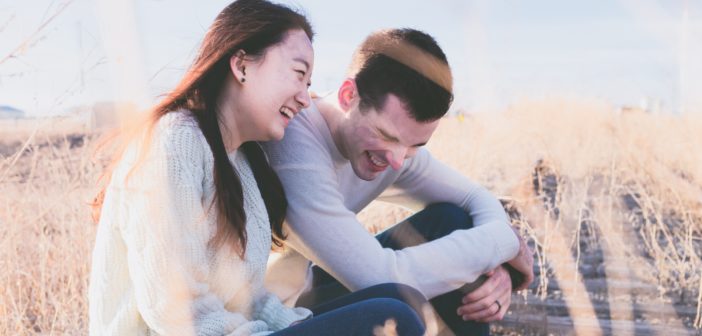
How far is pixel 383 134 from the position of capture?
235cm

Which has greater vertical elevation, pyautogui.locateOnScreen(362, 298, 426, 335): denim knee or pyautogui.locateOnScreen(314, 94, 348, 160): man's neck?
pyautogui.locateOnScreen(314, 94, 348, 160): man's neck

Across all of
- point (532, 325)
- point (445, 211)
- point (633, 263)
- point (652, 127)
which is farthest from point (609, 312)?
point (652, 127)

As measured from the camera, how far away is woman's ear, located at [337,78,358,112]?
2396mm

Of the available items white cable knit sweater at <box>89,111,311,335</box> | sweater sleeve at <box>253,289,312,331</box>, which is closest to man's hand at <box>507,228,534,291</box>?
sweater sleeve at <box>253,289,312,331</box>

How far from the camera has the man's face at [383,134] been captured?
7.67ft

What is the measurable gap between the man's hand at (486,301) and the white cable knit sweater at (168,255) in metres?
0.84

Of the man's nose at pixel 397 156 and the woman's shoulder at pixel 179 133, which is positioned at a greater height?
the woman's shoulder at pixel 179 133

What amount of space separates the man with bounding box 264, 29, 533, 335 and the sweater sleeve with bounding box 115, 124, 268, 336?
0.51m

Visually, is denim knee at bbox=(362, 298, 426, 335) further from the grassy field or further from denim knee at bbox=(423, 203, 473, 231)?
the grassy field

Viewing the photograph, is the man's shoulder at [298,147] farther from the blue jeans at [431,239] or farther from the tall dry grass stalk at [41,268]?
the tall dry grass stalk at [41,268]

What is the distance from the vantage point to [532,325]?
137 inches

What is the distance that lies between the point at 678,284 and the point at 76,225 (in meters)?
2.92

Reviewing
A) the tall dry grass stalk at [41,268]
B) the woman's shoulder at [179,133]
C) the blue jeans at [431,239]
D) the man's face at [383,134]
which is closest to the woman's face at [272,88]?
the woman's shoulder at [179,133]

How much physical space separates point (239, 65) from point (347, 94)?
1.97 ft
